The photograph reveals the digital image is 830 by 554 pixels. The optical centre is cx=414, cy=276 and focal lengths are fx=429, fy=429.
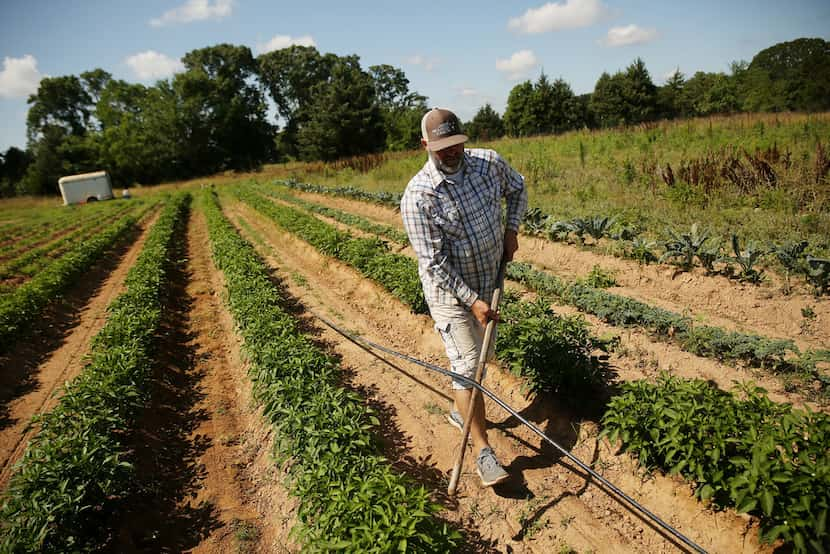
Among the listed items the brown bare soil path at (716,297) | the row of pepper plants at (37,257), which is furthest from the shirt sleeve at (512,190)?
the row of pepper plants at (37,257)

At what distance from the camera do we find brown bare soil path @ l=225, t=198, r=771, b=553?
9.63 ft

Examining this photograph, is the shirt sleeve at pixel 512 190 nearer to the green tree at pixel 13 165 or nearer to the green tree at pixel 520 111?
the green tree at pixel 520 111

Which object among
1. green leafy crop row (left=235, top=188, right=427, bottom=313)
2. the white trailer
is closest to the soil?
green leafy crop row (left=235, top=188, right=427, bottom=313)

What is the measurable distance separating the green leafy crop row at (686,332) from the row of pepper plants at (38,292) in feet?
30.0

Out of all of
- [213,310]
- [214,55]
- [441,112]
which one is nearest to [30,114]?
[214,55]

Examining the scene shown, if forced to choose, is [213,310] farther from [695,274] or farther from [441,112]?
[695,274]

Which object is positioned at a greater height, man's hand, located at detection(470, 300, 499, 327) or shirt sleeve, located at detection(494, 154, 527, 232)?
shirt sleeve, located at detection(494, 154, 527, 232)

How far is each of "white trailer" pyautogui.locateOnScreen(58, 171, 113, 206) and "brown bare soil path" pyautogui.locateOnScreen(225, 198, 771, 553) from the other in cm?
4792

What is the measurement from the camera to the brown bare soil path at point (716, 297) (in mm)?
4914

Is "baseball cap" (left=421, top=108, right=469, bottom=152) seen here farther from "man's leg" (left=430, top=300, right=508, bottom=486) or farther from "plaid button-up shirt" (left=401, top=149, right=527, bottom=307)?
"man's leg" (left=430, top=300, right=508, bottom=486)

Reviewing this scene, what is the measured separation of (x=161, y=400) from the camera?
5.43 metres

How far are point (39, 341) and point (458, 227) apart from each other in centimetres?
885

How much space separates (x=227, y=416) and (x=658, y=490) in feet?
14.6

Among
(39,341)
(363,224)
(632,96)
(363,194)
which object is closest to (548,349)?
(39,341)
